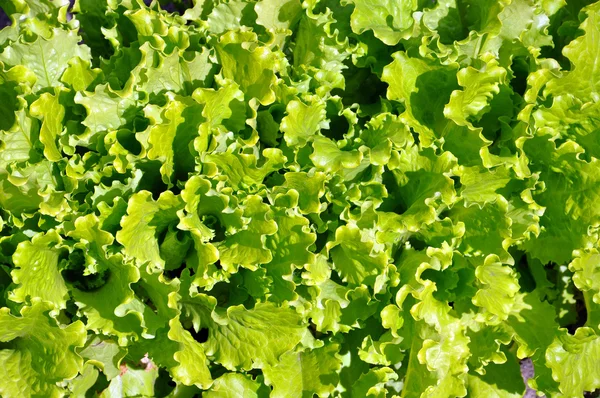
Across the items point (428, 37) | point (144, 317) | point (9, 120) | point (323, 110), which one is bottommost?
point (144, 317)

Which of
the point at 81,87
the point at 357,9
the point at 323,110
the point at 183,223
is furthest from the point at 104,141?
the point at 357,9

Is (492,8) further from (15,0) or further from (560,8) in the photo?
(15,0)

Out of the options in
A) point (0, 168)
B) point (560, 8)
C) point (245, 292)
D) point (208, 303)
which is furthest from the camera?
point (560, 8)

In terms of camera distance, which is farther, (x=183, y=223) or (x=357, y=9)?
(x=357, y=9)

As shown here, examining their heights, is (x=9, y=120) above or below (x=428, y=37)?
below

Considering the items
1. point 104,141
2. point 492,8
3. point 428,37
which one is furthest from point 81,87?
point 492,8

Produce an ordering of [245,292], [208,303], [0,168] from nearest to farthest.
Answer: [0,168], [208,303], [245,292]
